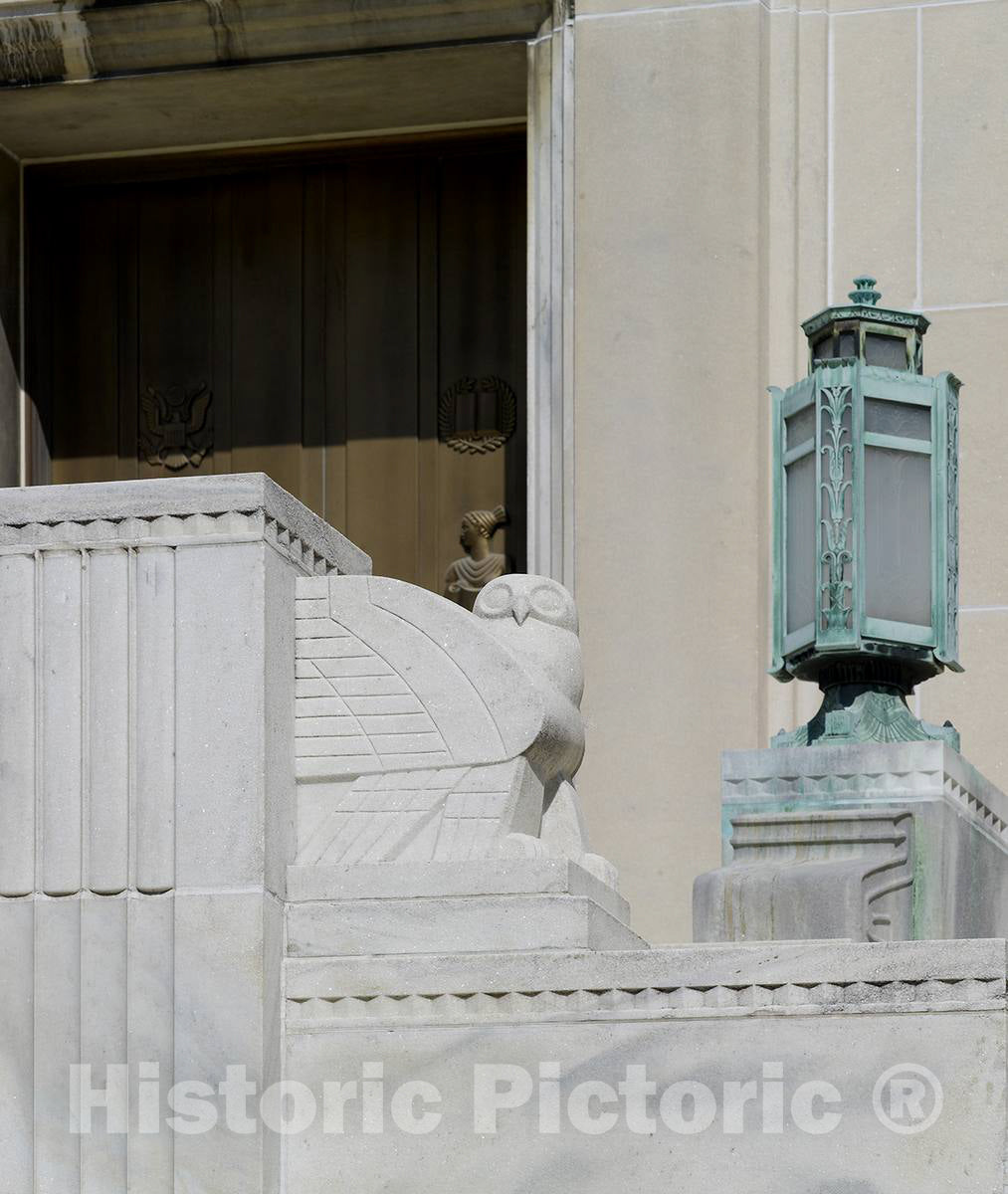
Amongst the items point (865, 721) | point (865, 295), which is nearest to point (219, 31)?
point (865, 295)

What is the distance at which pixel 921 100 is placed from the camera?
494 inches

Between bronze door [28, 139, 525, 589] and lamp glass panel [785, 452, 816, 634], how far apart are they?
376 cm

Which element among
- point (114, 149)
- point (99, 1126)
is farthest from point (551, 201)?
point (99, 1126)

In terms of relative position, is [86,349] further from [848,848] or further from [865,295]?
[848,848]

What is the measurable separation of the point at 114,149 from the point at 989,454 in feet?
16.0

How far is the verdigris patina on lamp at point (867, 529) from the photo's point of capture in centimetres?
941

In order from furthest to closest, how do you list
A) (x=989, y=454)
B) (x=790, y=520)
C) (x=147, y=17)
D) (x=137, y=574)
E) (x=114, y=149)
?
(x=114, y=149) < (x=147, y=17) < (x=989, y=454) < (x=790, y=520) < (x=137, y=574)

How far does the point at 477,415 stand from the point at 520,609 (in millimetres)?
5185

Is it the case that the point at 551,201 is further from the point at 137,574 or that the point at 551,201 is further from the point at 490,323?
the point at 137,574

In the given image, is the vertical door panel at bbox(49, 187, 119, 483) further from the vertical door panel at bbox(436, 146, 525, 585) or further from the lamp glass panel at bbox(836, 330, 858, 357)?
the lamp glass panel at bbox(836, 330, 858, 357)

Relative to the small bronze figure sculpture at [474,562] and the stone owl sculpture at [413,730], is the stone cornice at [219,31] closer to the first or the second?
the small bronze figure sculpture at [474,562]

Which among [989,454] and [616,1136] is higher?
[989,454]

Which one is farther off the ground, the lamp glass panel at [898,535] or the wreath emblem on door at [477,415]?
the wreath emblem on door at [477,415]

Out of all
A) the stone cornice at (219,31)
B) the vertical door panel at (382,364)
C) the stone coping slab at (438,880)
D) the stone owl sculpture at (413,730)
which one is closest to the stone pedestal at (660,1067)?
the stone coping slab at (438,880)
